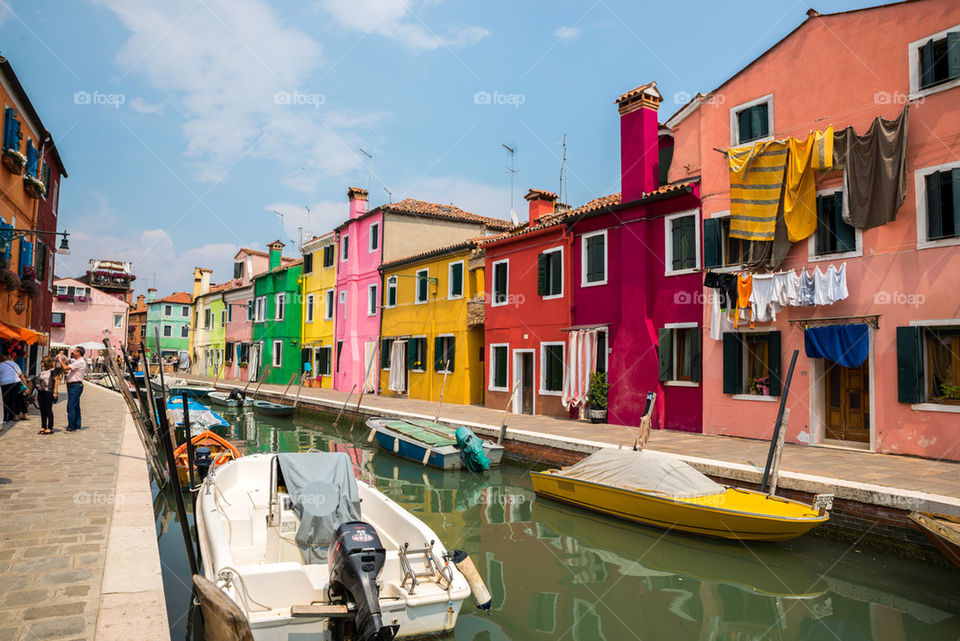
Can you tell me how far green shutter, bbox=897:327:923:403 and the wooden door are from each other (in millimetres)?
839

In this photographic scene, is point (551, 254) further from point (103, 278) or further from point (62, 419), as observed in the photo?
point (103, 278)

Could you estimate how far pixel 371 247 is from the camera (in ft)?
96.1

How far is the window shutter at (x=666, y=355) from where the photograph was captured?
15.1 meters

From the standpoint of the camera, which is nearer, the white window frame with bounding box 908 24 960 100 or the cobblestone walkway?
the cobblestone walkway

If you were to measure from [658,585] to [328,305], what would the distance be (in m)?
28.3

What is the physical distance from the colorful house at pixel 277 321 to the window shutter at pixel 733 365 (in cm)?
2699

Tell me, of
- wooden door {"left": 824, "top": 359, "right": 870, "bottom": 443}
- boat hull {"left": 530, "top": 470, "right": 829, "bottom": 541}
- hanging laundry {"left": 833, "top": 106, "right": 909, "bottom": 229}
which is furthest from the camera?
wooden door {"left": 824, "top": 359, "right": 870, "bottom": 443}

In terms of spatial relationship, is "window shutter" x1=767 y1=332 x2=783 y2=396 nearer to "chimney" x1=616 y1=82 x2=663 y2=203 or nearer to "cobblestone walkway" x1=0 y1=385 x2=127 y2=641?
"chimney" x1=616 y1=82 x2=663 y2=203

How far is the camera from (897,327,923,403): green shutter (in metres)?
10.9

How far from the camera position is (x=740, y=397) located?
534 inches

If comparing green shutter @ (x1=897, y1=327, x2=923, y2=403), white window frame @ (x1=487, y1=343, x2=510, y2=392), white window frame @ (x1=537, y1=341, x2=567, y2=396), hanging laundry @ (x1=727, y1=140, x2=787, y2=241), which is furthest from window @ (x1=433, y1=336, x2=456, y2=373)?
green shutter @ (x1=897, y1=327, x2=923, y2=403)

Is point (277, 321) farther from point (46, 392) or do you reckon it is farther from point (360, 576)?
point (360, 576)

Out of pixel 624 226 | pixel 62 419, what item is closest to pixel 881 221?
pixel 624 226

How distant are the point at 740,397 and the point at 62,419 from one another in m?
16.4
